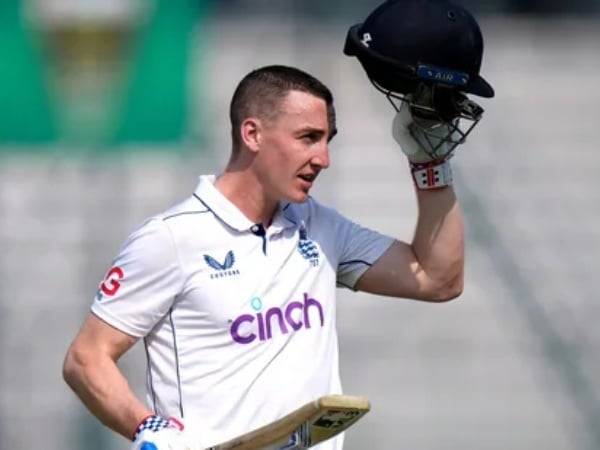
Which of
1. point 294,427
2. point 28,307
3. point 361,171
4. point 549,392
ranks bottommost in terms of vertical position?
point 294,427

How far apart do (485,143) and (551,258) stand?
468 mm

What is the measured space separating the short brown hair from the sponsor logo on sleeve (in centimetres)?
38

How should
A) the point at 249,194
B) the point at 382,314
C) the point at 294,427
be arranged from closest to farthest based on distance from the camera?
the point at 294,427, the point at 249,194, the point at 382,314

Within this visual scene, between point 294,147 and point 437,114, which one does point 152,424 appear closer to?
point 294,147

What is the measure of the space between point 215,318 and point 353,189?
96.8 inches

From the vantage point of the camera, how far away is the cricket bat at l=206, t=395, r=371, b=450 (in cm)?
296

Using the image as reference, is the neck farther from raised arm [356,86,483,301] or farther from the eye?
raised arm [356,86,483,301]

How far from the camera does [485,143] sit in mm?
5734

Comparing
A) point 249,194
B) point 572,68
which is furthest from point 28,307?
point 249,194

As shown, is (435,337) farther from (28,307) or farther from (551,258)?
(28,307)

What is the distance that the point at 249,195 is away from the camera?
11.1 ft

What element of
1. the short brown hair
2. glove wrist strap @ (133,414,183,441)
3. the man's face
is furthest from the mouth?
glove wrist strap @ (133,414,183,441)

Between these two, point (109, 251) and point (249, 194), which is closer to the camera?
point (249, 194)

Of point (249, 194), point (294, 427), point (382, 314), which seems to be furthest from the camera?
point (382, 314)
